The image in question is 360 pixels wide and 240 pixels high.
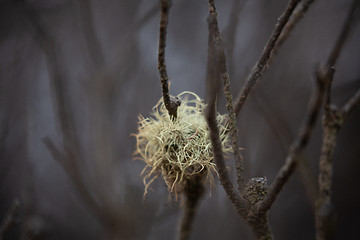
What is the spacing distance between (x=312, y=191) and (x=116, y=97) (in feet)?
4.45

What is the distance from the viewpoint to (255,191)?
20.6 inches

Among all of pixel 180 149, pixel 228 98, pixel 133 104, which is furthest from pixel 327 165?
pixel 133 104

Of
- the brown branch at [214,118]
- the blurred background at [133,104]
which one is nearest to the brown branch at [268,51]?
the brown branch at [214,118]

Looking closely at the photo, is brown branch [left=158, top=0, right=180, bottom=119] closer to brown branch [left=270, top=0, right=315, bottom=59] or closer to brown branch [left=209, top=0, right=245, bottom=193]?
brown branch [left=209, top=0, right=245, bottom=193]

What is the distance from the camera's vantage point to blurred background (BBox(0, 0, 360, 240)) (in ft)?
4.03

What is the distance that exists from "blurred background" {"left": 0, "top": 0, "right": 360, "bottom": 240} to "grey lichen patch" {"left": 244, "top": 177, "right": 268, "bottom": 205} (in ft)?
1.12

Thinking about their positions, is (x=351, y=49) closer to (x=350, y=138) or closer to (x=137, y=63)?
(x=350, y=138)

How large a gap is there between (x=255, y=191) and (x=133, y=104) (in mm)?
1431

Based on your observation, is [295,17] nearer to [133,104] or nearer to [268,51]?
[268,51]

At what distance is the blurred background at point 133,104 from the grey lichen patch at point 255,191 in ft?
1.12

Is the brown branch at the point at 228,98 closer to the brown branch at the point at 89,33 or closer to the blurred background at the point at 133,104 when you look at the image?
the blurred background at the point at 133,104

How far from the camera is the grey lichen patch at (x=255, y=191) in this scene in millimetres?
509

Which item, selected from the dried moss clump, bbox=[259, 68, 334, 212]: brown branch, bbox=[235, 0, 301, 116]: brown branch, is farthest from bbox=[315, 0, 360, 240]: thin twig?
the dried moss clump

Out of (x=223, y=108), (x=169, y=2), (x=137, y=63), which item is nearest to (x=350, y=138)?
(x=223, y=108)
